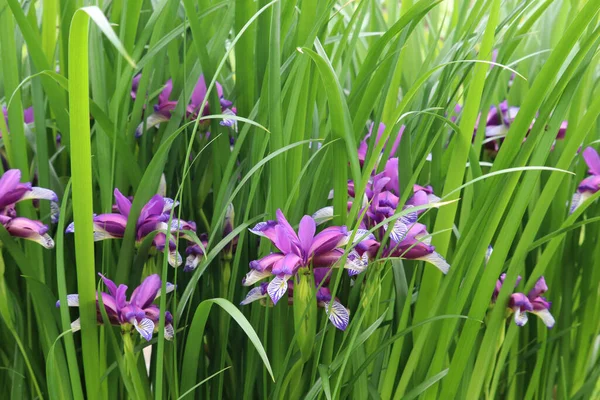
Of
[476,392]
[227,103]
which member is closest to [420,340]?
[476,392]

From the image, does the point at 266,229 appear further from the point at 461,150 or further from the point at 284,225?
the point at 461,150

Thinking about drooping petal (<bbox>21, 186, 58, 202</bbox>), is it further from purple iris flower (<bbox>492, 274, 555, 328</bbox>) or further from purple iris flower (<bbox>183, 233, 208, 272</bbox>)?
purple iris flower (<bbox>492, 274, 555, 328</bbox>)

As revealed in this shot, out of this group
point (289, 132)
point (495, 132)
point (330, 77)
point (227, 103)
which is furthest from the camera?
point (495, 132)

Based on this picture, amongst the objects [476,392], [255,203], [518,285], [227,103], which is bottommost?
[476,392]

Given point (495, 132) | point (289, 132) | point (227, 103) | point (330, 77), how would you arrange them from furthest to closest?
1. point (495, 132)
2. point (227, 103)
3. point (289, 132)
4. point (330, 77)

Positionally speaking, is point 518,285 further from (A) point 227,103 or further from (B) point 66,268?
(B) point 66,268

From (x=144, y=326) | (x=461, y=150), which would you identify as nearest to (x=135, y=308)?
(x=144, y=326)

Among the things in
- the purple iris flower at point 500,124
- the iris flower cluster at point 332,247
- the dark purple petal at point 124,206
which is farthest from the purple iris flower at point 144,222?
the purple iris flower at point 500,124
